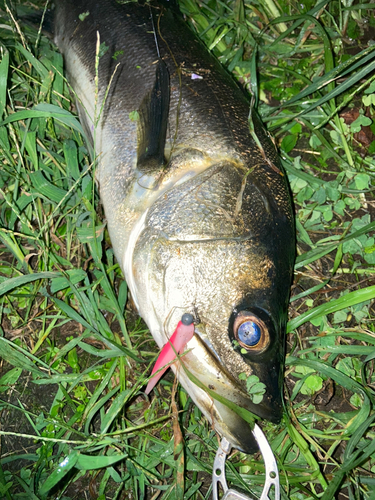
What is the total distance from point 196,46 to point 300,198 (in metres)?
1.29

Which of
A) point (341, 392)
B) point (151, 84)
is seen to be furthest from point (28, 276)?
point (341, 392)

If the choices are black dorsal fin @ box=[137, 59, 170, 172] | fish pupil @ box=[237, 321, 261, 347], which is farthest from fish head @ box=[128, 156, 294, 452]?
black dorsal fin @ box=[137, 59, 170, 172]

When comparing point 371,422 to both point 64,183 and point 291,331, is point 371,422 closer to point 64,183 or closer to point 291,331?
point 291,331

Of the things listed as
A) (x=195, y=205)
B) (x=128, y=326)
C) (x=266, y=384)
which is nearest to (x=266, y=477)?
(x=266, y=384)

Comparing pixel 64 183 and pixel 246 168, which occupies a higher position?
pixel 64 183

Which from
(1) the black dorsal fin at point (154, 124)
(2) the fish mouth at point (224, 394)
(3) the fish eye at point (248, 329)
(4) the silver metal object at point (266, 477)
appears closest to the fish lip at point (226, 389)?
(2) the fish mouth at point (224, 394)

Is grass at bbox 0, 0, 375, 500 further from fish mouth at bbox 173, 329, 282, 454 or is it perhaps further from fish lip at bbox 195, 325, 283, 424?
fish lip at bbox 195, 325, 283, 424

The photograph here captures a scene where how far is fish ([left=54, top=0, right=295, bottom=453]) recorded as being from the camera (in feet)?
6.30

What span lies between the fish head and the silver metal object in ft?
1.24

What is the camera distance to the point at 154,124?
215 cm

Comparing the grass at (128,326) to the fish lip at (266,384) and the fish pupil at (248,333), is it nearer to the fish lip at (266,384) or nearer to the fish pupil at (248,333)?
the fish lip at (266,384)

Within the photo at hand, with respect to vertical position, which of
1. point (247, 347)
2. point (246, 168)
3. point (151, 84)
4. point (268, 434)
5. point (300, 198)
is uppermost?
point (151, 84)

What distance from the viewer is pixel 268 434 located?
258 cm

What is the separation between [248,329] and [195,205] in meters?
0.68
